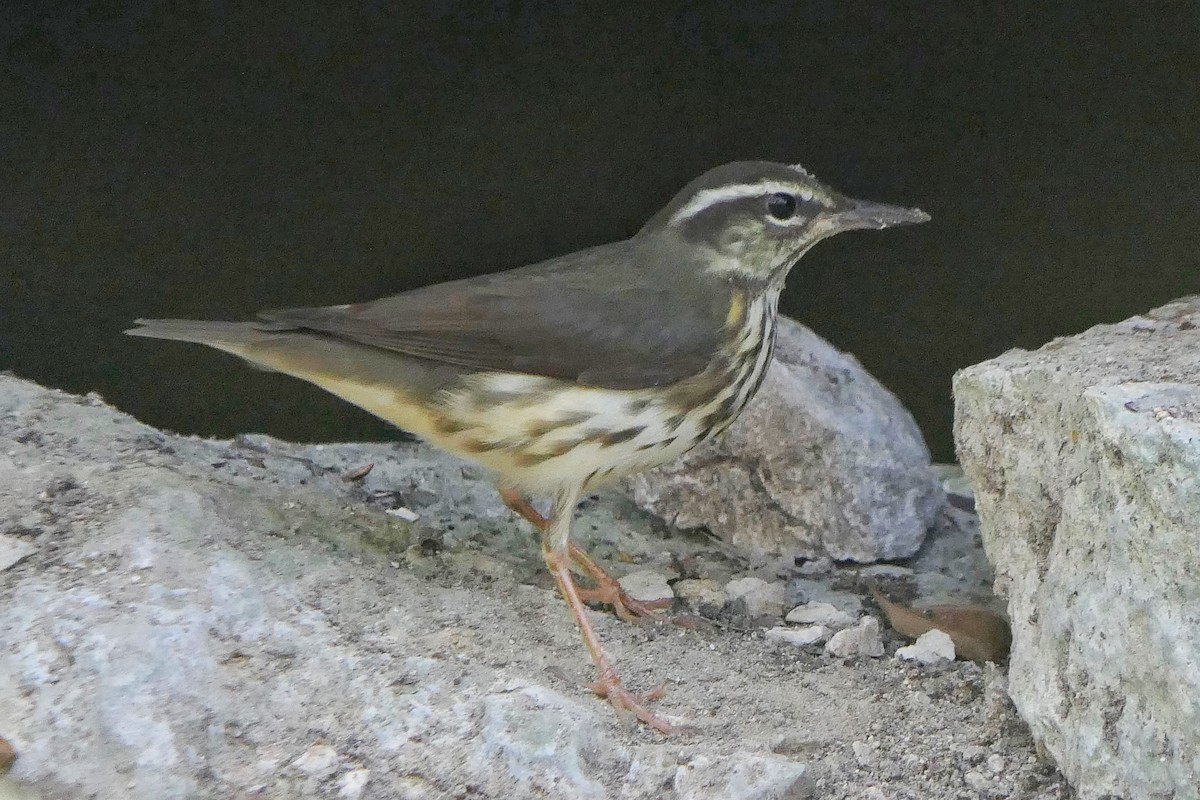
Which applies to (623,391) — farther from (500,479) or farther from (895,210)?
(895,210)

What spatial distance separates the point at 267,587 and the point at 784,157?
2426 millimetres

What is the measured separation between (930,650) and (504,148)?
2.06 meters

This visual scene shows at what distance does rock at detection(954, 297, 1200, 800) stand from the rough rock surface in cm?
20

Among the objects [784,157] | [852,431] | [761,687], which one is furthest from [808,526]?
[784,157]

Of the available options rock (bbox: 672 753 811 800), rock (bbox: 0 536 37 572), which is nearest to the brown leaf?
rock (bbox: 672 753 811 800)

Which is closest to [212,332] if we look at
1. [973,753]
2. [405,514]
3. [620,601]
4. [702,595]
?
[405,514]

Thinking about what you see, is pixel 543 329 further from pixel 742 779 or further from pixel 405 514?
pixel 742 779

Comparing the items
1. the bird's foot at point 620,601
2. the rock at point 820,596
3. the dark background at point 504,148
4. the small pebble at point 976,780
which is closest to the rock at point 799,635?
the rock at point 820,596

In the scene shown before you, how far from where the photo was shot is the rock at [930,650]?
281cm

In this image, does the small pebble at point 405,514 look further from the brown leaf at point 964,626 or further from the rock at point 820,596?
the brown leaf at point 964,626

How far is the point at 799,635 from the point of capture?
2.93 meters

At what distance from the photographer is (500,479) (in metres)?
3.11

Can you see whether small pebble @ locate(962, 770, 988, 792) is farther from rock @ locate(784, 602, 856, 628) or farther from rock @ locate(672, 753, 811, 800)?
rock @ locate(784, 602, 856, 628)

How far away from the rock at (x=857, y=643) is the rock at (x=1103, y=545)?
37cm
